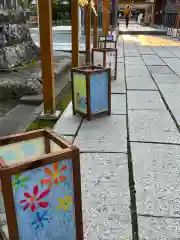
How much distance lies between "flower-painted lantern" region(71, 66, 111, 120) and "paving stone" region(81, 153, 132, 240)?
1.33m

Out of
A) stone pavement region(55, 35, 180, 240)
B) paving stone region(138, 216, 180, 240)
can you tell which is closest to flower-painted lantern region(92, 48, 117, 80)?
stone pavement region(55, 35, 180, 240)

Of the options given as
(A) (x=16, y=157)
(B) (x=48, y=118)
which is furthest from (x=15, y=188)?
(B) (x=48, y=118)

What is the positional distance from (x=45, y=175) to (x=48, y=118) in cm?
320

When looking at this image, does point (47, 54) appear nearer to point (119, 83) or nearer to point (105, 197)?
point (105, 197)

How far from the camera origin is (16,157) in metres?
1.91

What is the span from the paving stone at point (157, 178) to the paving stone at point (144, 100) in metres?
1.73

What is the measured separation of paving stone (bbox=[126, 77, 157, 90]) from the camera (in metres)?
6.84

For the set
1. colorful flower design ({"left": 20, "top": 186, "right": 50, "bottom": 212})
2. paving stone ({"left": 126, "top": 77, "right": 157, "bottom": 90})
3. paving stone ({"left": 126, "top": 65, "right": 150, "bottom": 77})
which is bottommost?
colorful flower design ({"left": 20, "top": 186, "right": 50, "bottom": 212})

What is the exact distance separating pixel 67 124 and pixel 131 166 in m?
1.59

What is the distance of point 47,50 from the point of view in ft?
14.8

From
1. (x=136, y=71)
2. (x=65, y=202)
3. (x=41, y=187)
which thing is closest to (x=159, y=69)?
(x=136, y=71)

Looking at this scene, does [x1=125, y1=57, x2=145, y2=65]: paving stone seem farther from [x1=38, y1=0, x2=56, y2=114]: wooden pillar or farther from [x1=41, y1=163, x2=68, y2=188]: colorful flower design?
[x1=41, y1=163, x2=68, y2=188]: colorful flower design

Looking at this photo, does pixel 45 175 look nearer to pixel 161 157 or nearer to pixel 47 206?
pixel 47 206

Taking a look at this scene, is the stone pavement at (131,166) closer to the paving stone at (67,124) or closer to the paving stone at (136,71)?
the paving stone at (67,124)
